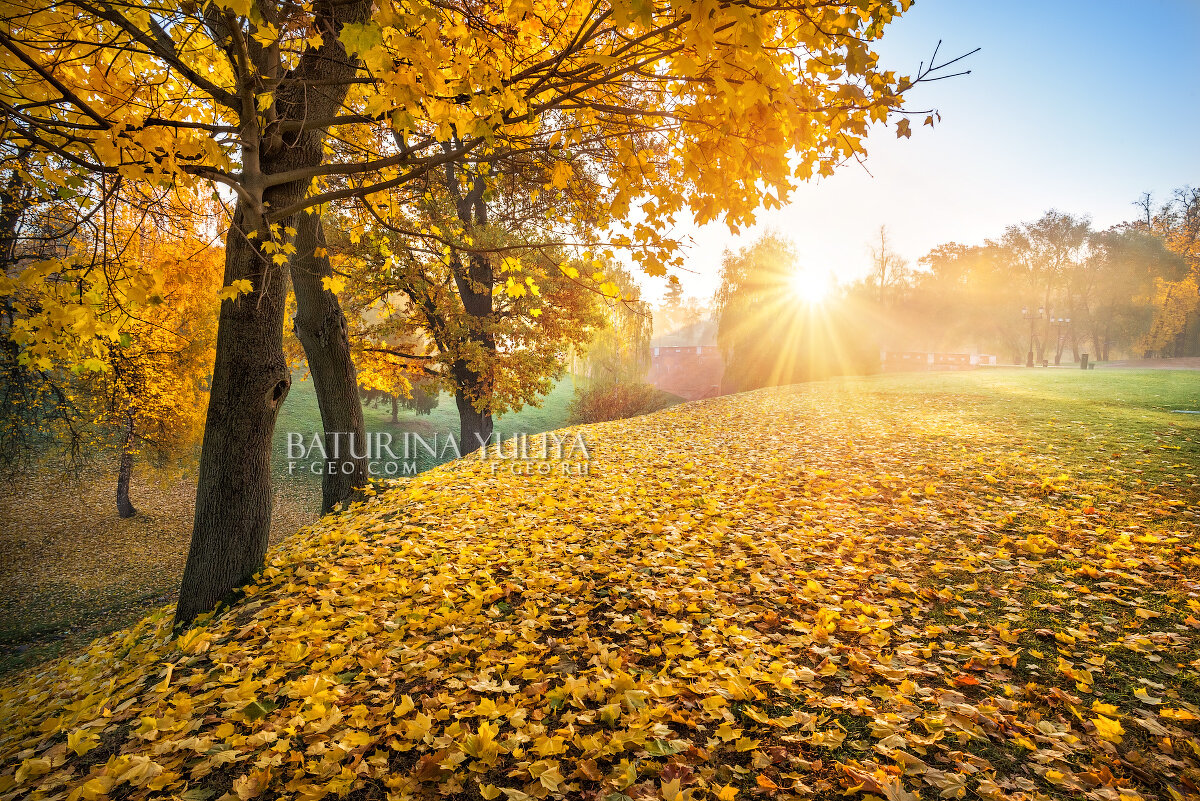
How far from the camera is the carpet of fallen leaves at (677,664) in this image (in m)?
2.10

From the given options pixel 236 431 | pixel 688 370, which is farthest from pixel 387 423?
pixel 236 431

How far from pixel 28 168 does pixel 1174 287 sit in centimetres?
5327

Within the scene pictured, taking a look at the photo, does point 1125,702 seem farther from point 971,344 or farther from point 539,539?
point 971,344

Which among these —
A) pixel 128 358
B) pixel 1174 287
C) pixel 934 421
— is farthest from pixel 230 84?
pixel 1174 287

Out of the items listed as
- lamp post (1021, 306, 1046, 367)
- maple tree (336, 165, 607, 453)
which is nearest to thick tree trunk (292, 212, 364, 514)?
maple tree (336, 165, 607, 453)

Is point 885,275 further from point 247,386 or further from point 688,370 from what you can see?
point 247,386

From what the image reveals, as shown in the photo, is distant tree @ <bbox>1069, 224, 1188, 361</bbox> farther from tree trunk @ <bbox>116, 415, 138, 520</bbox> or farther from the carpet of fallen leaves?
tree trunk @ <bbox>116, 415, 138, 520</bbox>

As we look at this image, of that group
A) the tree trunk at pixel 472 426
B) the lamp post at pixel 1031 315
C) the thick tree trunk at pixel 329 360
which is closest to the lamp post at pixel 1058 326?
the lamp post at pixel 1031 315

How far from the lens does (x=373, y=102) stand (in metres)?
2.55

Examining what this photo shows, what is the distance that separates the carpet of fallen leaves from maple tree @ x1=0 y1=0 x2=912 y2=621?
1625mm

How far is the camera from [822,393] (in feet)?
54.7

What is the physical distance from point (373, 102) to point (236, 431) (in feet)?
10.6

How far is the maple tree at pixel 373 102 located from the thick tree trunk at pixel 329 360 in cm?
167

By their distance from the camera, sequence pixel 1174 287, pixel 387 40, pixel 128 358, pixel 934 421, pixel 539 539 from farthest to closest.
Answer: pixel 1174 287 → pixel 128 358 → pixel 934 421 → pixel 539 539 → pixel 387 40
